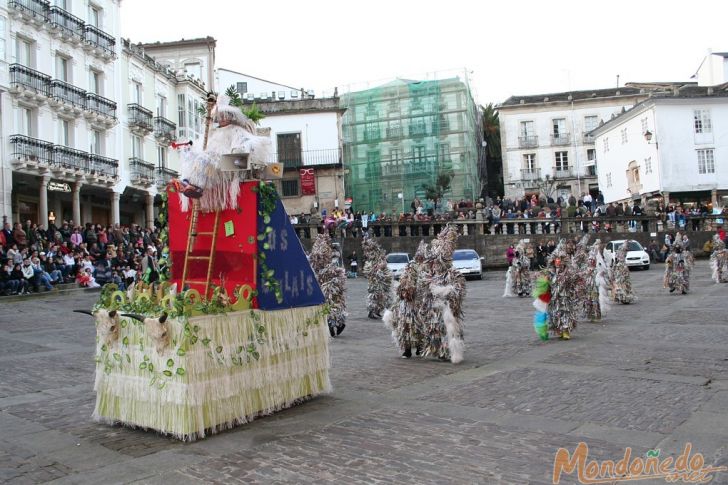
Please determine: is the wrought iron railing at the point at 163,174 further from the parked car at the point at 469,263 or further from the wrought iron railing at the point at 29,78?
the parked car at the point at 469,263

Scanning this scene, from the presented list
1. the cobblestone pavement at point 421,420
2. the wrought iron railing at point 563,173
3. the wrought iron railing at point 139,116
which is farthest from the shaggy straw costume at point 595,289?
the wrought iron railing at point 563,173

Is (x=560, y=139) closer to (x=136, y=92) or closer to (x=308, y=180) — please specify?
(x=308, y=180)

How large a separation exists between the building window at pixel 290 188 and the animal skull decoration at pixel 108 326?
40.6 metres

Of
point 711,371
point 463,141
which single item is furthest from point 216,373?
point 463,141

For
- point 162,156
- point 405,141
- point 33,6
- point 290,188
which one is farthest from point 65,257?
point 405,141

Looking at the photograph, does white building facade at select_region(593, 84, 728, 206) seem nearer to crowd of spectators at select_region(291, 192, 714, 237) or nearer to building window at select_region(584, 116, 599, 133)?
crowd of spectators at select_region(291, 192, 714, 237)

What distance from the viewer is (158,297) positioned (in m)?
Answer: 6.61

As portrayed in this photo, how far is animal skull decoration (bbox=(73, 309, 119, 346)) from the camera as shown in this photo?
6.61 metres

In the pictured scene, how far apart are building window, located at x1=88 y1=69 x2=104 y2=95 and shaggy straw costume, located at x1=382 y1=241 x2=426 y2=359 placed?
27627 mm

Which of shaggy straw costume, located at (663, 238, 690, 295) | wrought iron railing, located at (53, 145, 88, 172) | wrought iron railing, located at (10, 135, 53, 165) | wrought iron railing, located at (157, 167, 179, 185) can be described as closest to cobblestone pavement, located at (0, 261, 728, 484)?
shaggy straw costume, located at (663, 238, 690, 295)

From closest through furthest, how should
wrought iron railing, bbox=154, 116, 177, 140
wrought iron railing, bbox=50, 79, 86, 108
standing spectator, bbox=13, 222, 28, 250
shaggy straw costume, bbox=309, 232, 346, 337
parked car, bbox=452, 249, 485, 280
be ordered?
1. shaggy straw costume, bbox=309, 232, 346, 337
2. standing spectator, bbox=13, 222, 28, 250
3. parked car, bbox=452, 249, 485, 280
4. wrought iron railing, bbox=50, 79, 86, 108
5. wrought iron railing, bbox=154, 116, 177, 140

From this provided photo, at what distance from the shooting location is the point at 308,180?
45906 mm

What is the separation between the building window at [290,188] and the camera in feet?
155

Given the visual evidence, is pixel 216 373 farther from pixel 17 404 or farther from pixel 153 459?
pixel 17 404
